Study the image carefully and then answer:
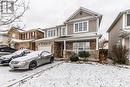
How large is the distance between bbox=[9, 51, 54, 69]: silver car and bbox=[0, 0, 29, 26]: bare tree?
10.0 metres

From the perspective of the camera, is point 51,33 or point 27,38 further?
point 27,38

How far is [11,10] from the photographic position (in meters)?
5.80

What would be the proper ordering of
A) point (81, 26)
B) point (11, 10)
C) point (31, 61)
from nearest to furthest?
point (11, 10) < point (31, 61) < point (81, 26)

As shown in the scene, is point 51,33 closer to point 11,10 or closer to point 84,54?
point 84,54

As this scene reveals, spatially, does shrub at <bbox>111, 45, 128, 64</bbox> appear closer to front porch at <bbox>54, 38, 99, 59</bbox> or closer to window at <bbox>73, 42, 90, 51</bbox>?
front porch at <bbox>54, 38, 99, 59</bbox>

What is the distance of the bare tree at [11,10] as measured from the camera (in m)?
5.45

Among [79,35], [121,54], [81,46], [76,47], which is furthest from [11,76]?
[79,35]

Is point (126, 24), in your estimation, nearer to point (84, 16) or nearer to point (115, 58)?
point (115, 58)

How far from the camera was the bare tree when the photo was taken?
5.45 meters

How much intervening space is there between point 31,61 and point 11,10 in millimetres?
10685

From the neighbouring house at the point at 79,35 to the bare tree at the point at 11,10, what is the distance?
624 inches

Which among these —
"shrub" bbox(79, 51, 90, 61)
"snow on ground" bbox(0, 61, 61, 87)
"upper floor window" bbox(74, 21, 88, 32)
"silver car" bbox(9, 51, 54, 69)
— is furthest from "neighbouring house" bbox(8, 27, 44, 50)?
"snow on ground" bbox(0, 61, 61, 87)

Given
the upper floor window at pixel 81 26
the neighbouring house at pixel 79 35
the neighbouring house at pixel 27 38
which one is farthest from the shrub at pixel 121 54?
the neighbouring house at pixel 27 38

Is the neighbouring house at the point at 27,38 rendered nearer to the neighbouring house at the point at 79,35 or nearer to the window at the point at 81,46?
the neighbouring house at the point at 79,35
